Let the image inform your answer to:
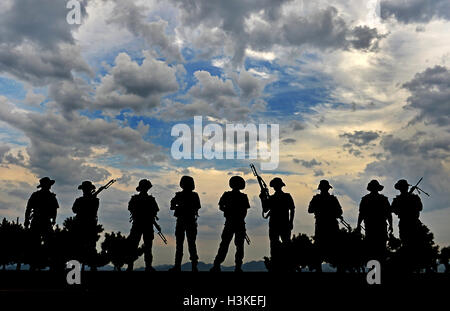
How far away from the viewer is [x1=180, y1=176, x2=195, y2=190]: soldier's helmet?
11219mm

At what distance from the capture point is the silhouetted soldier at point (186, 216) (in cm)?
1099

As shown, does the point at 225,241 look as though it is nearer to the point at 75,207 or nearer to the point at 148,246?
the point at 148,246

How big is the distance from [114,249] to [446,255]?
56.8 m

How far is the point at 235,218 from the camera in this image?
11.0m

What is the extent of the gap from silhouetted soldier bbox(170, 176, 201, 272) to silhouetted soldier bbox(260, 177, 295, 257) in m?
2.16

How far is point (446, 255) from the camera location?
69438 mm

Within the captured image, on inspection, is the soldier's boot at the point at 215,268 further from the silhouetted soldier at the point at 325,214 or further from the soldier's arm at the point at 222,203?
the silhouetted soldier at the point at 325,214

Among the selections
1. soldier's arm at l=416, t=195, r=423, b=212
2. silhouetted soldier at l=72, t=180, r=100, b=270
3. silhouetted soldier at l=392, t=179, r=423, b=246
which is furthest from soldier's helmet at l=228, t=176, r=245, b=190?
soldier's arm at l=416, t=195, r=423, b=212

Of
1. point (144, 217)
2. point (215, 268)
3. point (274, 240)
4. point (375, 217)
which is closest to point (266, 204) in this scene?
point (274, 240)

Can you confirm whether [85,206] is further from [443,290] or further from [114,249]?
[114,249]
